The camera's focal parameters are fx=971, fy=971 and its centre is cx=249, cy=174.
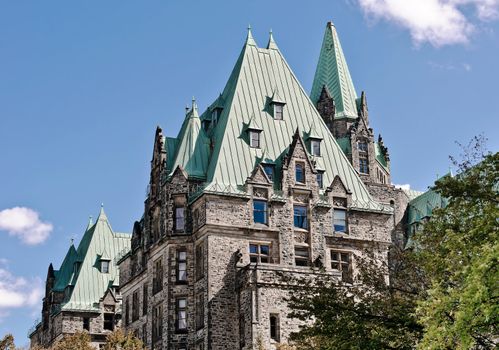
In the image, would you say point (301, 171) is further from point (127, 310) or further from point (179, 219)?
point (127, 310)

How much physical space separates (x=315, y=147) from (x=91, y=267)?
114ft

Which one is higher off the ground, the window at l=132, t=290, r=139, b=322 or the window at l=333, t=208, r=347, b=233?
the window at l=333, t=208, r=347, b=233

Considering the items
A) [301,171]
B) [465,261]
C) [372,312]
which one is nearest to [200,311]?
[301,171]

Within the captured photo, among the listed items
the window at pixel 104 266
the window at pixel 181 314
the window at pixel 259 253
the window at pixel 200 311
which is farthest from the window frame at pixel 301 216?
the window at pixel 104 266

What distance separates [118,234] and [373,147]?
96.4 ft

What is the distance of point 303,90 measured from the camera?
7706 centimetres

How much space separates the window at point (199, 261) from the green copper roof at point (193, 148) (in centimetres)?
547

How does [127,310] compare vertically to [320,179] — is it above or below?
below

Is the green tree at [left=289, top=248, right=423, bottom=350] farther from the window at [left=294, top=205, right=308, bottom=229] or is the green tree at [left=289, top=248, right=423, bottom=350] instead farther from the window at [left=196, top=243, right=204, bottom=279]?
the window at [left=294, top=205, right=308, bottom=229]

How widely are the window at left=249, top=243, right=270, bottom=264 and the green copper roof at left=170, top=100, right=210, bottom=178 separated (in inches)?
255

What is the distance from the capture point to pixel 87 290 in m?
96.8

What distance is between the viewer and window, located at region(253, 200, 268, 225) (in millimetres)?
67562

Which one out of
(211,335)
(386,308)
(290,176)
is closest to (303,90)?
(290,176)

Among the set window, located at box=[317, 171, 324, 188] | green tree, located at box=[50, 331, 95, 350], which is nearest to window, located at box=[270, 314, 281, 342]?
window, located at box=[317, 171, 324, 188]
